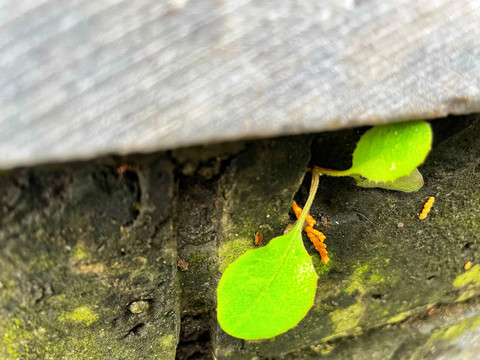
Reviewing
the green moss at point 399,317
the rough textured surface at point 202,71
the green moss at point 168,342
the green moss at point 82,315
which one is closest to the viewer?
the rough textured surface at point 202,71

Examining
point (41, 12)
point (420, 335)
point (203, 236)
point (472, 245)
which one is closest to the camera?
point (41, 12)

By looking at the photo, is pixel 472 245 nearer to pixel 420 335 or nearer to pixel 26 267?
pixel 420 335

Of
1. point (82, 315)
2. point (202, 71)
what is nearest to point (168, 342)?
point (82, 315)

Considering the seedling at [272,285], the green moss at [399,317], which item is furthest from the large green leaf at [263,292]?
the green moss at [399,317]

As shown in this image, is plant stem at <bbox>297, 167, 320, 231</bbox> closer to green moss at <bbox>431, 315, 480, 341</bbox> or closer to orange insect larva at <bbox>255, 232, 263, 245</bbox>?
orange insect larva at <bbox>255, 232, 263, 245</bbox>

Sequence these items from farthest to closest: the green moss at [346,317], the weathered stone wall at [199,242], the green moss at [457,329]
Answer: the green moss at [457,329], the green moss at [346,317], the weathered stone wall at [199,242]

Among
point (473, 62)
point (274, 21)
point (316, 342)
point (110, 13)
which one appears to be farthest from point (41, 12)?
point (316, 342)

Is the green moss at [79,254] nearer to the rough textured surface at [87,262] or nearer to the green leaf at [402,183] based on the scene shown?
the rough textured surface at [87,262]
